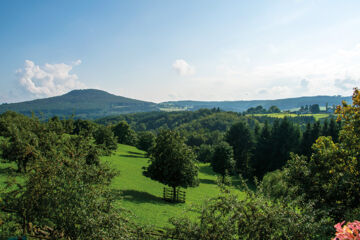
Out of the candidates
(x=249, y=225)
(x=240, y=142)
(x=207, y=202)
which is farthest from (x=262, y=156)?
(x=249, y=225)

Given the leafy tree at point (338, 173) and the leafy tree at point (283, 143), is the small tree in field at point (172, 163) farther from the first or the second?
the leafy tree at point (283, 143)

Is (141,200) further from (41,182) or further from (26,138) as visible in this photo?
(41,182)

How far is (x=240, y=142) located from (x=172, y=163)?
45776 millimetres

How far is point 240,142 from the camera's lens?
2773 inches

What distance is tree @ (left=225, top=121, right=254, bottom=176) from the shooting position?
69.3 meters

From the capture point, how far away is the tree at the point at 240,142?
69312 millimetres

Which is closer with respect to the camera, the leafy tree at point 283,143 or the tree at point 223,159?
the tree at point 223,159

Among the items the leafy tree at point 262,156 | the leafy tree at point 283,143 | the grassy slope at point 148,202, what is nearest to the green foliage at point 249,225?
the grassy slope at point 148,202

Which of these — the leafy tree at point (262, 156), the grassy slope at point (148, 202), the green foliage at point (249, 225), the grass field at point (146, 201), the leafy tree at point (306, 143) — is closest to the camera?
the green foliage at point (249, 225)

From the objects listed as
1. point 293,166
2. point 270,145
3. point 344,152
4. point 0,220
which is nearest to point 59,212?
point 0,220

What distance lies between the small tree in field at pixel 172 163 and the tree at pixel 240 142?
42630 mm

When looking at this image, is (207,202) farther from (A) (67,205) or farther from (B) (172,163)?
(B) (172,163)

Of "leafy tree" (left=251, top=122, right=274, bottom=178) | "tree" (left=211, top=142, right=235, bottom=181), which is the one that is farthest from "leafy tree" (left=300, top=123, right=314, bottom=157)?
"tree" (left=211, top=142, right=235, bottom=181)

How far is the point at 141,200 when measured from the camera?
28297 mm
